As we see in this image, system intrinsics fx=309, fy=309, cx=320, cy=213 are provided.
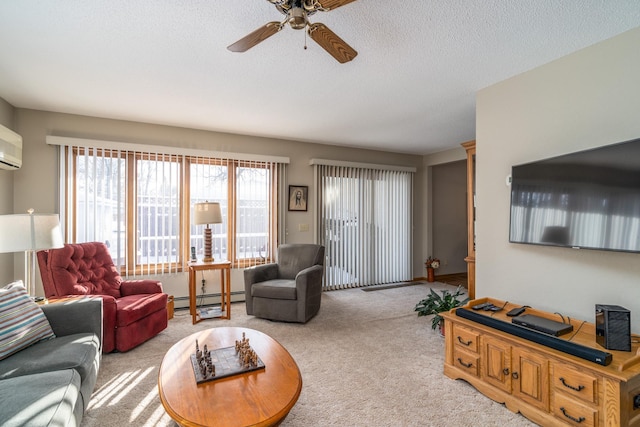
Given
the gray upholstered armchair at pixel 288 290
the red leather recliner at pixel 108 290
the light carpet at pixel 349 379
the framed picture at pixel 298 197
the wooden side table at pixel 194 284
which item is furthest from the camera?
the framed picture at pixel 298 197

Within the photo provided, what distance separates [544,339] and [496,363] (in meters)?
0.39

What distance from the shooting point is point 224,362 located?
184 centimetres

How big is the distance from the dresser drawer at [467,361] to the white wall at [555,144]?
2.33 ft

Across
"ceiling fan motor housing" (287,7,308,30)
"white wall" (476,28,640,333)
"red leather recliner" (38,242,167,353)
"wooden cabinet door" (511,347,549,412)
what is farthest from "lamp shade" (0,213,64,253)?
"white wall" (476,28,640,333)

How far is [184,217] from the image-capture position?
4.26m

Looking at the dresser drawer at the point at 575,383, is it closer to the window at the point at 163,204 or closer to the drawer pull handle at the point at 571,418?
the drawer pull handle at the point at 571,418

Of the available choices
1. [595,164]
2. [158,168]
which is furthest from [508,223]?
[158,168]

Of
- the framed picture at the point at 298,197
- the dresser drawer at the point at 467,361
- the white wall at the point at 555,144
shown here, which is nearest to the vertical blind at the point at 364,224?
the framed picture at the point at 298,197

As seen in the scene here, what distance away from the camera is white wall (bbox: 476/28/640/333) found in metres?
2.01

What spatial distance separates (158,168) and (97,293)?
1743 millimetres

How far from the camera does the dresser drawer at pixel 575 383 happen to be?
5.43 ft

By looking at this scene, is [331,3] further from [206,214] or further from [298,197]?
[298,197]

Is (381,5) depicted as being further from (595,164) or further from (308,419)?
(308,419)

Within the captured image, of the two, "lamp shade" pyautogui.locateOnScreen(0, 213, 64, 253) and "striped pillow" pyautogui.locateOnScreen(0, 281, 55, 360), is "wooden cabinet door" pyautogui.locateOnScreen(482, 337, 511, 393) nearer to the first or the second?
"striped pillow" pyautogui.locateOnScreen(0, 281, 55, 360)
